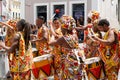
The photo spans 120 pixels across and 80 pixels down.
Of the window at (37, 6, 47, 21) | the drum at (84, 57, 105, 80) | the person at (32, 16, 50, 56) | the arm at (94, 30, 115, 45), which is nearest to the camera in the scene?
the arm at (94, 30, 115, 45)

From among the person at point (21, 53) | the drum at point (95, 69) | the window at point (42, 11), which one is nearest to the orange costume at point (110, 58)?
the drum at point (95, 69)

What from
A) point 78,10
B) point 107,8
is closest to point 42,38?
point 78,10

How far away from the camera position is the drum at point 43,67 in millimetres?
7465

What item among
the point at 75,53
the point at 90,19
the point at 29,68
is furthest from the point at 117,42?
the point at 90,19

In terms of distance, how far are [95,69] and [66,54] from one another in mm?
1268

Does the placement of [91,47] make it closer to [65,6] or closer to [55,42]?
[55,42]

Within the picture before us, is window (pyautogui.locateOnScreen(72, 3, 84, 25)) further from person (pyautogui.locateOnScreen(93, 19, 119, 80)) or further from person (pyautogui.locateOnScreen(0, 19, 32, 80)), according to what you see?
person (pyautogui.locateOnScreen(0, 19, 32, 80))

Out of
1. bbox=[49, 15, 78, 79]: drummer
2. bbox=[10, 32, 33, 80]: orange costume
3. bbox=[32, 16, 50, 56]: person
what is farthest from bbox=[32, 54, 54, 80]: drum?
bbox=[49, 15, 78, 79]: drummer

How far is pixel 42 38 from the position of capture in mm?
8820

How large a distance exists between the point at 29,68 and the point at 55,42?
98 cm

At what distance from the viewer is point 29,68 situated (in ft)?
22.0

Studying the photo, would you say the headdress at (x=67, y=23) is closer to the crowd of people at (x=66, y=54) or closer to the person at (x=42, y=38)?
the crowd of people at (x=66, y=54)

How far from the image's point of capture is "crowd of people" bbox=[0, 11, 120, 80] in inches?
235

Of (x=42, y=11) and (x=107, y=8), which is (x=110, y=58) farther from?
(x=107, y=8)
